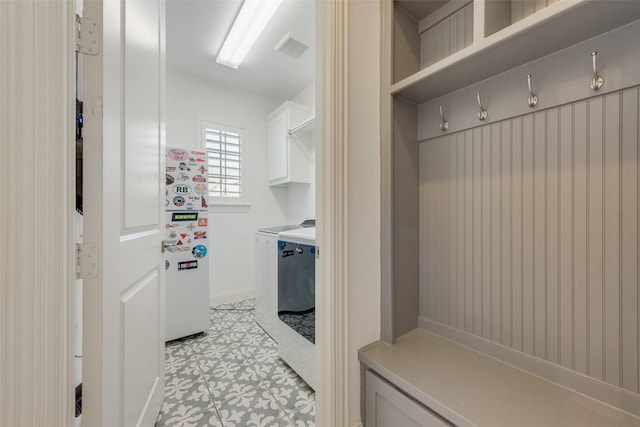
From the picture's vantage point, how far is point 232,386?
64.2 inches

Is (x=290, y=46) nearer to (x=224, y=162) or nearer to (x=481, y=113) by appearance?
(x=224, y=162)

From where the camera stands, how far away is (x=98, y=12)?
2.45 ft

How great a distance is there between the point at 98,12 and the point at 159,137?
2.03ft

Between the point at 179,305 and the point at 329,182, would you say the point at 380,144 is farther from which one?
the point at 179,305

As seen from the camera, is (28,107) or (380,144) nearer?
(28,107)

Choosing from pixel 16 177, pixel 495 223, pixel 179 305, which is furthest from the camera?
pixel 179 305

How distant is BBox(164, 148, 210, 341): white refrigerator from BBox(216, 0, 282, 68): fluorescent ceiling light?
3.43 ft

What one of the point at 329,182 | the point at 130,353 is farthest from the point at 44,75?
the point at 130,353

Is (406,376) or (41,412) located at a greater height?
(41,412)

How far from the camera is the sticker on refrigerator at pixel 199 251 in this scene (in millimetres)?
2293

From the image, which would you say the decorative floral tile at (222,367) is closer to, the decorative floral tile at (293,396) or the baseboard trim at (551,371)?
the decorative floral tile at (293,396)

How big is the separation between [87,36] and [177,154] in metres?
1.62

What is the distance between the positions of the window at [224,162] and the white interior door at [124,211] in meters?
1.80

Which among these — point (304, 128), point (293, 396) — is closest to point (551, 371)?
point (293, 396)
